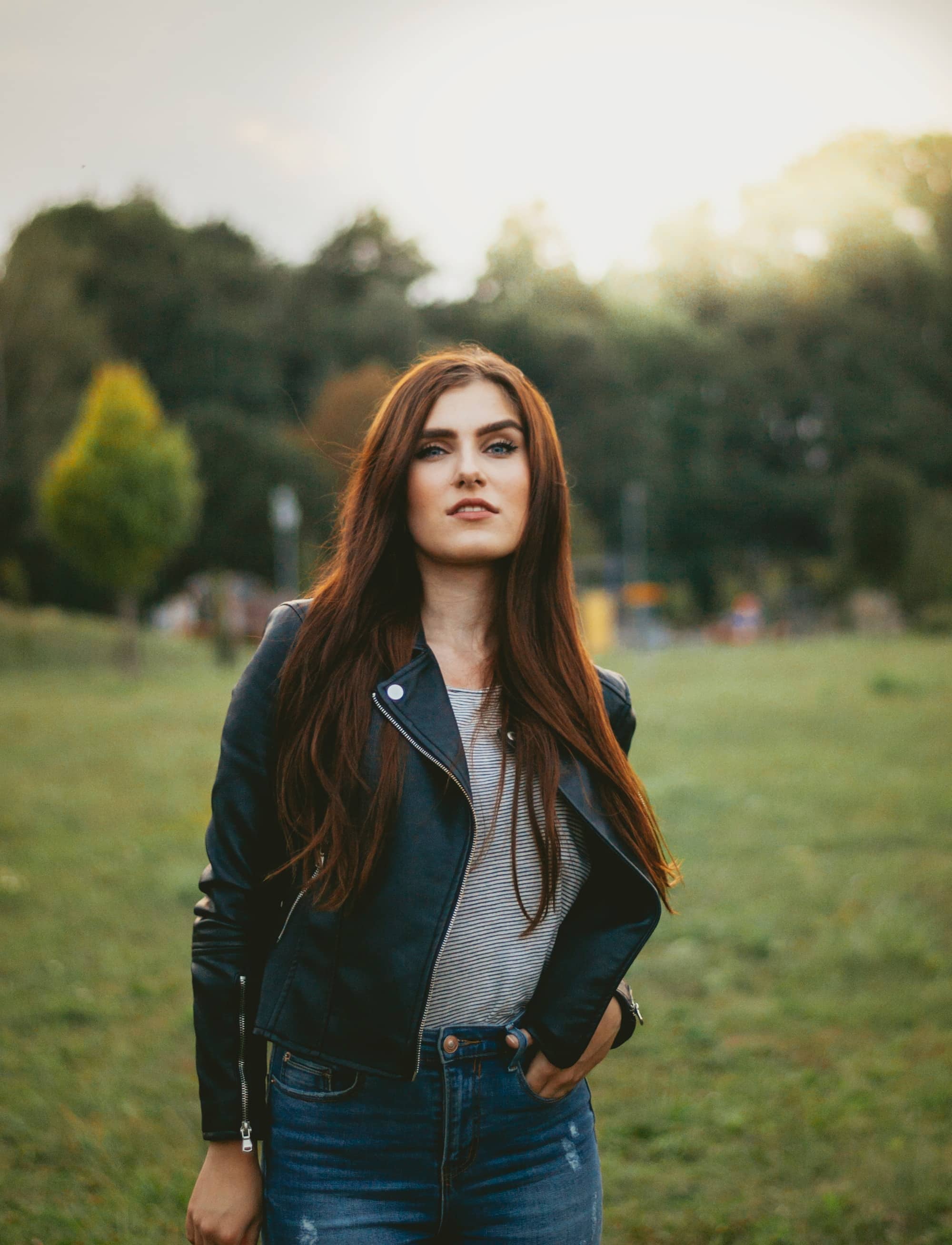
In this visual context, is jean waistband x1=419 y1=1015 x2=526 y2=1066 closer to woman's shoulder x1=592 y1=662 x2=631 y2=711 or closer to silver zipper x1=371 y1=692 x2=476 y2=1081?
silver zipper x1=371 y1=692 x2=476 y2=1081

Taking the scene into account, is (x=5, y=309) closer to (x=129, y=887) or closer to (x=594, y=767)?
(x=129, y=887)

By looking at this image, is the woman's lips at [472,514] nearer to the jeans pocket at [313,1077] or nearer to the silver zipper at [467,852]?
the silver zipper at [467,852]

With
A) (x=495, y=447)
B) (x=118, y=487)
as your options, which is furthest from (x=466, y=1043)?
(x=118, y=487)

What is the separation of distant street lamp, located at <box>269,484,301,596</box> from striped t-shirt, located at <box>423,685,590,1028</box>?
92.6 feet

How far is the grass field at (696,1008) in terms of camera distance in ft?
11.9

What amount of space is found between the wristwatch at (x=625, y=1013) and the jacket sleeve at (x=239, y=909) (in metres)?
0.63

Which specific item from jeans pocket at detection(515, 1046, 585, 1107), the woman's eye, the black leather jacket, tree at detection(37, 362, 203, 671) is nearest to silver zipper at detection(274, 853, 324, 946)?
the black leather jacket

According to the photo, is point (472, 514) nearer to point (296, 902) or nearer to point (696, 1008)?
point (296, 902)

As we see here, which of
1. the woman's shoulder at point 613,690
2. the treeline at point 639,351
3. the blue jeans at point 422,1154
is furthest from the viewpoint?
the treeline at point 639,351

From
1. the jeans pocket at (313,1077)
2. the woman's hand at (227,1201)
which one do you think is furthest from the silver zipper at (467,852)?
the woman's hand at (227,1201)

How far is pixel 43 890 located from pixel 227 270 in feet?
128

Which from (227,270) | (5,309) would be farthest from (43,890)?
(227,270)

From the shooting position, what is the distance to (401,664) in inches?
76.7

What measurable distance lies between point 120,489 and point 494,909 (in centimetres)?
2404
